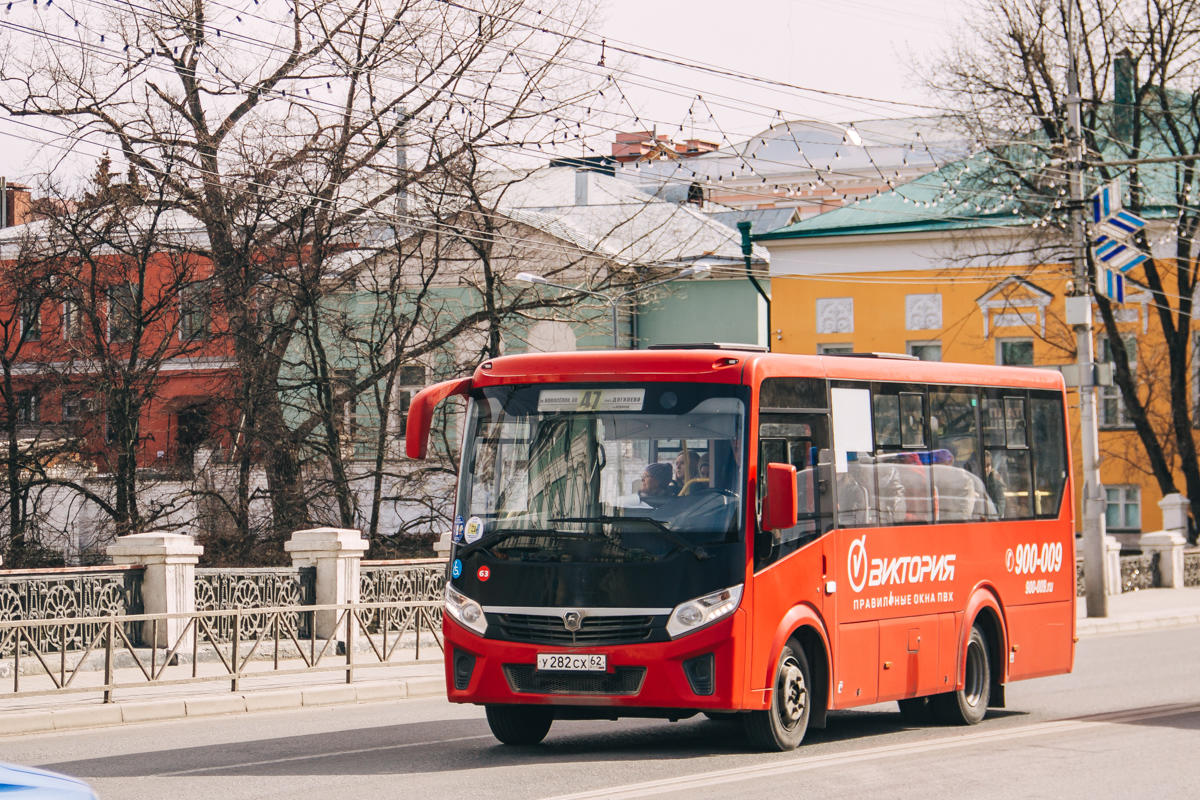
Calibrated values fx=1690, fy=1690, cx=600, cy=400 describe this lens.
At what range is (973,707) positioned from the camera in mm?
14273

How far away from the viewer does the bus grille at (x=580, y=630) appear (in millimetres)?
11156

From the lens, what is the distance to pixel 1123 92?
45625 millimetres

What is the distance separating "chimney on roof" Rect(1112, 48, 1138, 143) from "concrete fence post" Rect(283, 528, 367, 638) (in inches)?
961

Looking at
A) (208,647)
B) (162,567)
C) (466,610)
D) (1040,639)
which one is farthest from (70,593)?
(1040,639)

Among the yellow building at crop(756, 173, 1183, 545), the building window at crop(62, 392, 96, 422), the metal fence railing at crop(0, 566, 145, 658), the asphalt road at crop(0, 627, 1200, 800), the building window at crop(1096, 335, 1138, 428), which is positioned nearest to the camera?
the asphalt road at crop(0, 627, 1200, 800)

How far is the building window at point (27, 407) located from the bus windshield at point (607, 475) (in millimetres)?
23939

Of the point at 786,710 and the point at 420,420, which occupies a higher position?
the point at 420,420

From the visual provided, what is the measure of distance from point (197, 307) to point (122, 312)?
2.58 metres

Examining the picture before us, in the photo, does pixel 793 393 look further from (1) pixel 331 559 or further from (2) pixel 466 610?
(1) pixel 331 559

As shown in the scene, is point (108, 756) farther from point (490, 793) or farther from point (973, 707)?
point (973, 707)

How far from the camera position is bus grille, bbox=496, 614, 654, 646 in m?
11.2

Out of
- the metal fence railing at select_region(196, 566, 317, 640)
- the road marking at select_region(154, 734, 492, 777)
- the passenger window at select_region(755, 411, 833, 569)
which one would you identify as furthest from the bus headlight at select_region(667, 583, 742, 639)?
the metal fence railing at select_region(196, 566, 317, 640)

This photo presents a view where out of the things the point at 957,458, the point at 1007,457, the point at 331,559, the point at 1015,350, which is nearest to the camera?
the point at 957,458

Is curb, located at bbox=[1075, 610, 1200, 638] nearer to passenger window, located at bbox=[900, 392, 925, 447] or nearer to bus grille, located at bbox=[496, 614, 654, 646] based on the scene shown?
passenger window, located at bbox=[900, 392, 925, 447]
